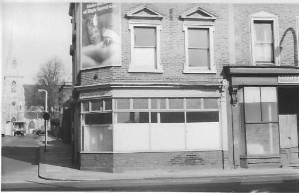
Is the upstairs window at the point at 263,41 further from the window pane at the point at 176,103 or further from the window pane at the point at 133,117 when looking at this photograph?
the window pane at the point at 133,117

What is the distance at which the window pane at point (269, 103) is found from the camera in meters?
15.4

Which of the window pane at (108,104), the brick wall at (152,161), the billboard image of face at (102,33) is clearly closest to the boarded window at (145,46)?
the billboard image of face at (102,33)

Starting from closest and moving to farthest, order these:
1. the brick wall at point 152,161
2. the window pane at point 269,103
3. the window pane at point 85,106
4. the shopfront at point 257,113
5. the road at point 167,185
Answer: the road at point 167,185, the brick wall at point 152,161, the shopfront at point 257,113, the window pane at point 85,106, the window pane at point 269,103

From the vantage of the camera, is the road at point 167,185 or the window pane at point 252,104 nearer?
the road at point 167,185

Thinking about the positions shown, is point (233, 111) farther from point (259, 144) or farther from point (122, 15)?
point (122, 15)

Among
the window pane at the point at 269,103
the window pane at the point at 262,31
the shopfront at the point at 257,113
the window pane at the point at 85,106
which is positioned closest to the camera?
the shopfront at the point at 257,113

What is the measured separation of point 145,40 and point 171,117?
121 inches

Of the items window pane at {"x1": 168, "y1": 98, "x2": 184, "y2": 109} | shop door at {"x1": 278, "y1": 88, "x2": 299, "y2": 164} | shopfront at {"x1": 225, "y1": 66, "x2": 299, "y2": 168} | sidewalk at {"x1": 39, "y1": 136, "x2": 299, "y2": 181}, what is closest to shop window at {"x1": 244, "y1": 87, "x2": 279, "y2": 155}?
shopfront at {"x1": 225, "y1": 66, "x2": 299, "y2": 168}

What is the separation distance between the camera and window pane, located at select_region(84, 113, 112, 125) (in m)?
14.7

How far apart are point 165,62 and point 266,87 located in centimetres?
413

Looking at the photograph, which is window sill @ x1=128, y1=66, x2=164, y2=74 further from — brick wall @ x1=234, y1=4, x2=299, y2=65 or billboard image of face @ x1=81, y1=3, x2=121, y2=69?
brick wall @ x1=234, y1=4, x2=299, y2=65

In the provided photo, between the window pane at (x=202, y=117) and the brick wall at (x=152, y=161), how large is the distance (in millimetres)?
1221

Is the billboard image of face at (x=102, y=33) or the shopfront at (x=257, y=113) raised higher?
the billboard image of face at (x=102, y=33)

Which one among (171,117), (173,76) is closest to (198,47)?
(173,76)
